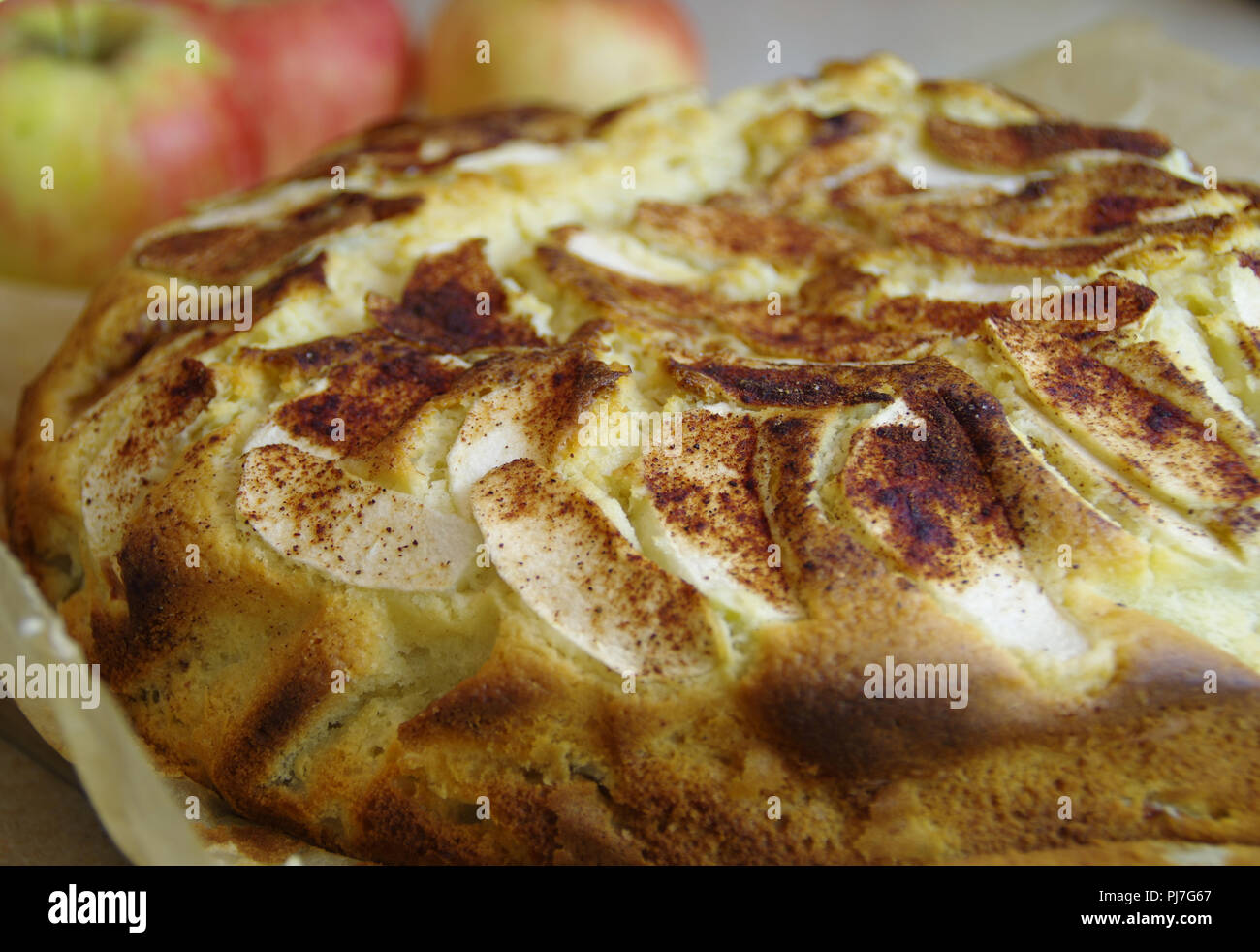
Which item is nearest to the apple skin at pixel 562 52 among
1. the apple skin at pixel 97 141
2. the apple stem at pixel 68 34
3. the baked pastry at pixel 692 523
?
the apple skin at pixel 97 141

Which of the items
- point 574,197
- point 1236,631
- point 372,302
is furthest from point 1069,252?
point 372,302

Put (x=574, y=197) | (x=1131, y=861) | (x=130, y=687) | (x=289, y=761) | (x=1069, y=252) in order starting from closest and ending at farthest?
(x=1131, y=861) < (x=289, y=761) < (x=130, y=687) < (x=1069, y=252) < (x=574, y=197)

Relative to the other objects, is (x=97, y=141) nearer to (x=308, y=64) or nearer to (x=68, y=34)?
(x=68, y=34)

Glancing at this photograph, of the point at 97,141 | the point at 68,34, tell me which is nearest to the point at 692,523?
the point at 97,141

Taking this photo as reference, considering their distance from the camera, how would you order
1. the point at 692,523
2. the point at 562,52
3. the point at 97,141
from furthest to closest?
the point at 562,52 < the point at 97,141 < the point at 692,523

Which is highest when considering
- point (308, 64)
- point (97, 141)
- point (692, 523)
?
point (308, 64)

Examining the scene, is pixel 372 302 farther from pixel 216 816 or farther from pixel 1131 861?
pixel 1131 861
